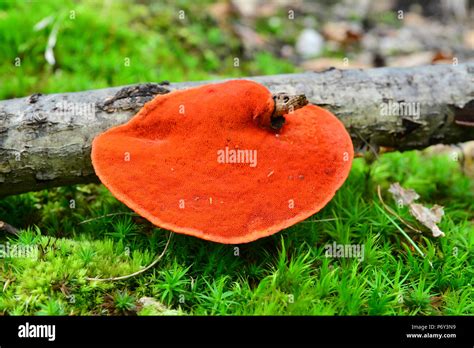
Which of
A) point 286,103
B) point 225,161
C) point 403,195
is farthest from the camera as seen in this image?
point 403,195

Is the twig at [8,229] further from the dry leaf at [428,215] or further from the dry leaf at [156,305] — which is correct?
the dry leaf at [428,215]

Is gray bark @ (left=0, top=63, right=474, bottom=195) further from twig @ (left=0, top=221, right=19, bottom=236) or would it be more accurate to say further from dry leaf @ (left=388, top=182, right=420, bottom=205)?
dry leaf @ (left=388, top=182, right=420, bottom=205)

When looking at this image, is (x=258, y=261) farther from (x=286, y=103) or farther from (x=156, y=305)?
(x=286, y=103)

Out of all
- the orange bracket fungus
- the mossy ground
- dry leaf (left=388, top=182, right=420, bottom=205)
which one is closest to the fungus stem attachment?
the orange bracket fungus

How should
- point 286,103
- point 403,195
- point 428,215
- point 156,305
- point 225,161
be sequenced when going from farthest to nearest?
point 403,195
point 428,215
point 286,103
point 225,161
point 156,305

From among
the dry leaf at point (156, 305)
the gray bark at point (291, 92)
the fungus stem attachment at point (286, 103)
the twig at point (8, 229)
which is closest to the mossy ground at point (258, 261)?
the dry leaf at point (156, 305)

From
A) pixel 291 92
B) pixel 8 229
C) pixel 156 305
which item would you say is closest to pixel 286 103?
pixel 291 92
